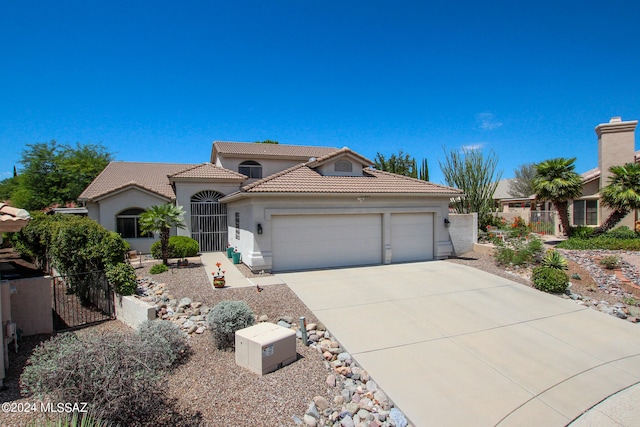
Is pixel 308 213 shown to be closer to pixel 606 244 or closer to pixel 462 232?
pixel 462 232

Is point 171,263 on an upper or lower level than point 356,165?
lower

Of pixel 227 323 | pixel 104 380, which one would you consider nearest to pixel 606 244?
pixel 227 323

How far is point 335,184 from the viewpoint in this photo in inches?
555

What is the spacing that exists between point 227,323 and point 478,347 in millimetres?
4955

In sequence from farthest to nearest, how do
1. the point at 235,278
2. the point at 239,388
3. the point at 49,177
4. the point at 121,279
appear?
the point at 49,177, the point at 235,278, the point at 121,279, the point at 239,388

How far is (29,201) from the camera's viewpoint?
3359 centimetres

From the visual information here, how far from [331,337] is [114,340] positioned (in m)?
4.07

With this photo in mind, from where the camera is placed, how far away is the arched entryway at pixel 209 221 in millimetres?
18656

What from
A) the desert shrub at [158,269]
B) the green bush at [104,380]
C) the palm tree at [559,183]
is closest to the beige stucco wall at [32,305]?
the desert shrub at [158,269]

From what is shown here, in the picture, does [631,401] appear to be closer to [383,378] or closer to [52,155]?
[383,378]

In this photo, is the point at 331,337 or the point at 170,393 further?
the point at 331,337

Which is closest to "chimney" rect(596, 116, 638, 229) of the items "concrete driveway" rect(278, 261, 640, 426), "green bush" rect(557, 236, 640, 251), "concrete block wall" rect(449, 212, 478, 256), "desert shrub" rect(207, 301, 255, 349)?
"green bush" rect(557, 236, 640, 251)

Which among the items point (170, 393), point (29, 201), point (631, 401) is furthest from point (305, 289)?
point (29, 201)

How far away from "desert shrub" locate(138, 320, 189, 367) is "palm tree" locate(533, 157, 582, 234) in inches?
728
